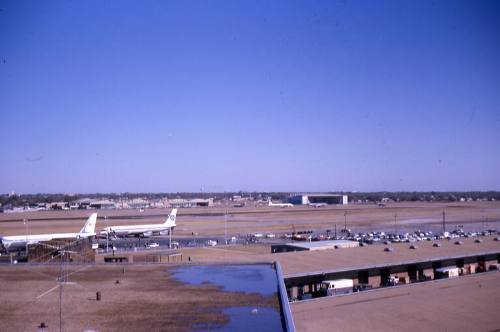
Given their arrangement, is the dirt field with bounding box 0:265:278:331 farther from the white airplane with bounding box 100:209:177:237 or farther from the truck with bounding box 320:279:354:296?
the white airplane with bounding box 100:209:177:237

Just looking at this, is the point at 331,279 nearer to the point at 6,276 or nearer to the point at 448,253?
the point at 448,253

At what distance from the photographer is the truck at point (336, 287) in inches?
1289

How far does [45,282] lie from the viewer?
82.6 ft

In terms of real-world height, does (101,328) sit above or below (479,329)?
above

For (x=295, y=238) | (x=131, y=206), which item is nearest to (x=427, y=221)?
(x=295, y=238)

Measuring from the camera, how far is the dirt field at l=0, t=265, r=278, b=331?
54.6 ft

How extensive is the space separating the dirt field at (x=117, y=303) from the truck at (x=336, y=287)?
35.8ft

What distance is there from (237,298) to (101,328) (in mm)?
Result: 6051

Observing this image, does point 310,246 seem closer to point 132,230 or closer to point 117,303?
point 117,303

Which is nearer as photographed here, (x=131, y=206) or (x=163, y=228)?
(x=163, y=228)

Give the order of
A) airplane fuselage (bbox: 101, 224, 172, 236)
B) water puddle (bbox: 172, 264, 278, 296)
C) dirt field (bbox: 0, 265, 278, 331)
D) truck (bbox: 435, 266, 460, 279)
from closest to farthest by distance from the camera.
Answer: dirt field (bbox: 0, 265, 278, 331), water puddle (bbox: 172, 264, 278, 296), truck (bbox: 435, 266, 460, 279), airplane fuselage (bbox: 101, 224, 172, 236)

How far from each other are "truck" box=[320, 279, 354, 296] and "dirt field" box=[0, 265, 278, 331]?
430 inches

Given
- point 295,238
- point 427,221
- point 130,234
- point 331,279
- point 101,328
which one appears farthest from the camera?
point 427,221

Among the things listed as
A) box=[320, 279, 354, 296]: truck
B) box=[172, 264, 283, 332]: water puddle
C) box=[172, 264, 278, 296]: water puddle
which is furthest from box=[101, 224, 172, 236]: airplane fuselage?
box=[172, 264, 283, 332]: water puddle
